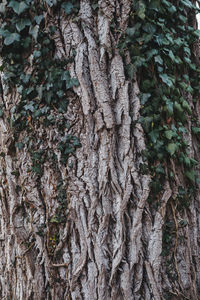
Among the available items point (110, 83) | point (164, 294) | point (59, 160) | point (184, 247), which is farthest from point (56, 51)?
point (164, 294)

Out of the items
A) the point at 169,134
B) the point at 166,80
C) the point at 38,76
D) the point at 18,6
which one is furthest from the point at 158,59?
the point at 18,6

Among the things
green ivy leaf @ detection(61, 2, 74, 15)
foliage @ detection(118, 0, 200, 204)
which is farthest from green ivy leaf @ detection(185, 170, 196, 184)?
green ivy leaf @ detection(61, 2, 74, 15)

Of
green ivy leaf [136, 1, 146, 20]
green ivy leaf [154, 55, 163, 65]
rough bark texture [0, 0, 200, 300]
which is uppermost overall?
green ivy leaf [136, 1, 146, 20]

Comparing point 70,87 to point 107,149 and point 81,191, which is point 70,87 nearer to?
point 107,149

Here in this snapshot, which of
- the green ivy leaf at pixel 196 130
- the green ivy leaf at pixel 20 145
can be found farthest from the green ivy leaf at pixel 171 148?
the green ivy leaf at pixel 20 145

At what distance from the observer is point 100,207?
5.49 ft

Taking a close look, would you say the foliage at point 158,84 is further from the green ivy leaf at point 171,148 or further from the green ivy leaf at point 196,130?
the green ivy leaf at point 196,130

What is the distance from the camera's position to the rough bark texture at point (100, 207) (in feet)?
5.40

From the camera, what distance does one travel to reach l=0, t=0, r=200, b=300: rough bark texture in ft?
5.40

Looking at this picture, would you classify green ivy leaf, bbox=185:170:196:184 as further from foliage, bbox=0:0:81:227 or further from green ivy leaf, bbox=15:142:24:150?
green ivy leaf, bbox=15:142:24:150

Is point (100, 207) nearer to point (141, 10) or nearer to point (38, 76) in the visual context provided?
point (38, 76)

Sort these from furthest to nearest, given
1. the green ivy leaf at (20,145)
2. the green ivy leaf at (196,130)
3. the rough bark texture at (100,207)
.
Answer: the green ivy leaf at (196,130) → the green ivy leaf at (20,145) → the rough bark texture at (100,207)

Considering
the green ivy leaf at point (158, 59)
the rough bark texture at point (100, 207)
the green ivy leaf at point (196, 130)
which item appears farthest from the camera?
the green ivy leaf at point (196, 130)

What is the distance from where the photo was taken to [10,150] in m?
1.92
